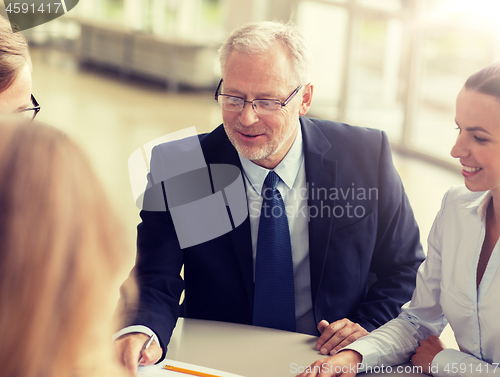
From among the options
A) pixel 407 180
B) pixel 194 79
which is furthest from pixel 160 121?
pixel 407 180

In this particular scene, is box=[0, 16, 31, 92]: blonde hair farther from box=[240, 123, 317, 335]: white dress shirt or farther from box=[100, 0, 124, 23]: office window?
box=[100, 0, 124, 23]: office window

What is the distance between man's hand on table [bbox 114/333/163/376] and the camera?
121cm

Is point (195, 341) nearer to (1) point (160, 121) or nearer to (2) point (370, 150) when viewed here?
(2) point (370, 150)

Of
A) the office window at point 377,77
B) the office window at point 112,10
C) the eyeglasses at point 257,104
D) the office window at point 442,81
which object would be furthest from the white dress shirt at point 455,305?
the office window at point 112,10

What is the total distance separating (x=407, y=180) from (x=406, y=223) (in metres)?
3.94

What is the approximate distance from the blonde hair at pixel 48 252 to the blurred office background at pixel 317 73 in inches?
138

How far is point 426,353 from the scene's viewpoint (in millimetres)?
1296

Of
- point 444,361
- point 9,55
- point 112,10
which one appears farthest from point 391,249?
point 112,10

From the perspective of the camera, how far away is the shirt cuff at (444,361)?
4.05ft

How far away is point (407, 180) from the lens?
5.53 m

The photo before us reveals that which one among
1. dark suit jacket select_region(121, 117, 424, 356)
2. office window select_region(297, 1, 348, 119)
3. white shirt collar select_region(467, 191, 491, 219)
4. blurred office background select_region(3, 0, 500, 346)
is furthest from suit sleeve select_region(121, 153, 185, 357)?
office window select_region(297, 1, 348, 119)

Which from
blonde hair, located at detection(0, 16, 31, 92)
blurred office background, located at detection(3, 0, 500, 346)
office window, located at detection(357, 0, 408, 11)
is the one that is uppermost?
office window, located at detection(357, 0, 408, 11)

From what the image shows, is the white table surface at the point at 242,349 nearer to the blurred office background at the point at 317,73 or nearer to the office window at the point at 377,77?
the blurred office background at the point at 317,73

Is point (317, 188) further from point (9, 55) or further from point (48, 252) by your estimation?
point (48, 252)
